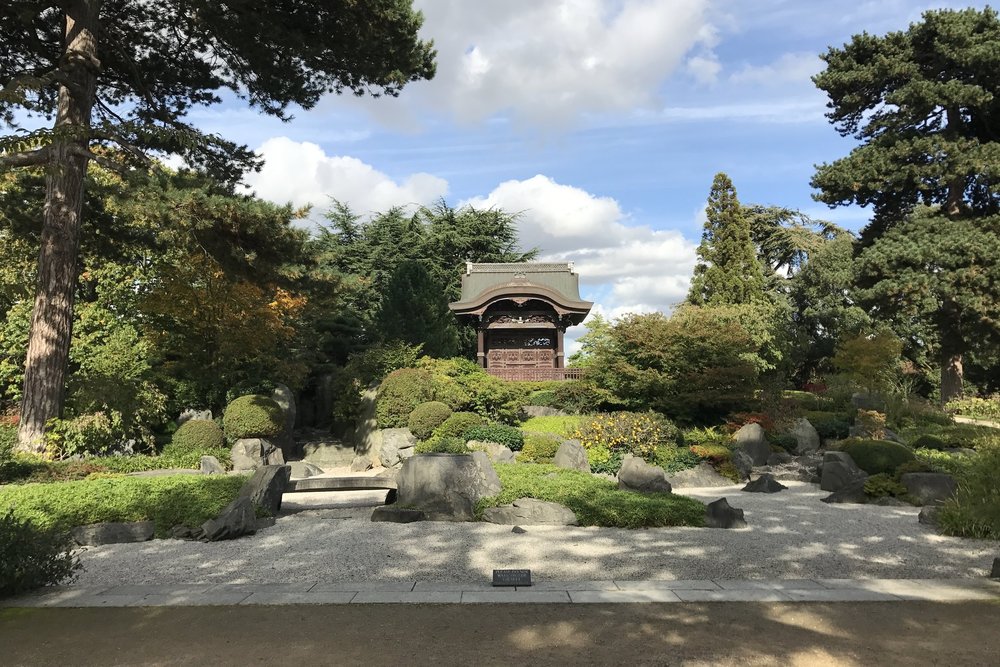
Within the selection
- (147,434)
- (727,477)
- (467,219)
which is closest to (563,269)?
(467,219)

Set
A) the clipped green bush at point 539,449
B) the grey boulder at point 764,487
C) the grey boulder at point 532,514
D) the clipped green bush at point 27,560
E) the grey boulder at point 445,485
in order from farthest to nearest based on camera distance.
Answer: the clipped green bush at point 539,449 < the grey boulder at point 764,487 < the grey boulder at point 445,485 < the grey boulder at point 532,514 < the clipped green bush at point 27,560

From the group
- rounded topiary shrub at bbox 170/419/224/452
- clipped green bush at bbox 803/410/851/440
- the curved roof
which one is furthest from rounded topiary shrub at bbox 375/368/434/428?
clipped green bush at bbox 803/410/851/440

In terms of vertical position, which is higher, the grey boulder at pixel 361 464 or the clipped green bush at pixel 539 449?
the clipped green bush at pixel 539 449

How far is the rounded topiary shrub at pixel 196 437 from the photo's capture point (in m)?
13.9

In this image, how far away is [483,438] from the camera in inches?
559

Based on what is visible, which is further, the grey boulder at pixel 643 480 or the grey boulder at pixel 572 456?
the grey boulder at pixel 572 456

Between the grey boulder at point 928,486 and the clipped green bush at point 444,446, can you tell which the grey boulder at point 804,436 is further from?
→ the clipped green bush at point 444,446

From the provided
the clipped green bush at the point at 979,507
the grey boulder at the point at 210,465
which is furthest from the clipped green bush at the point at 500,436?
the clipped green bush at the point at 979,507

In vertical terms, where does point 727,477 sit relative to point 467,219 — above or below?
below

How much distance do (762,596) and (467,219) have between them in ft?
92.4

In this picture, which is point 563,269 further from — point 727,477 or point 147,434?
point 147,434

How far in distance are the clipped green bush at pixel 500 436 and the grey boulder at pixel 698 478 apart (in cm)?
367

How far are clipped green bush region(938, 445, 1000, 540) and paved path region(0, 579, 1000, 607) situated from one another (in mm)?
1658

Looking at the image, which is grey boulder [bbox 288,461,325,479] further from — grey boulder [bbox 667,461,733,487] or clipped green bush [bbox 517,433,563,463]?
grey boulder [bbox 667,461,733,487]
